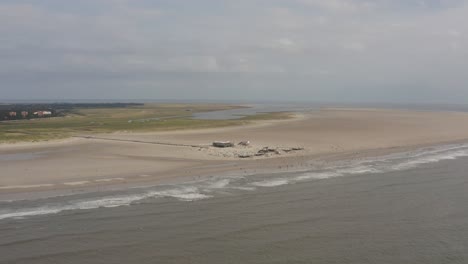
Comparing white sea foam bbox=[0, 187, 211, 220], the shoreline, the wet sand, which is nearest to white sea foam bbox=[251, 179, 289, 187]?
the wet sand

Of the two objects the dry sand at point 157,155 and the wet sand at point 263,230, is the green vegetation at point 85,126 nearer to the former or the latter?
the dry sand at point 157,155

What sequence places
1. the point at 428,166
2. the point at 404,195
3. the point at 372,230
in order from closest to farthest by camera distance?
the point at 372,230, the point at 404,195, the point at 428,166

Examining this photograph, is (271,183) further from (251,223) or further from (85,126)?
(85,126)

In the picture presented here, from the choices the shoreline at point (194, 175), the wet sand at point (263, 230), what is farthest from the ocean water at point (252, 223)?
Answer: the shoreline at point (194, 175)

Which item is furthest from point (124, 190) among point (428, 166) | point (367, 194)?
point (428, 166)

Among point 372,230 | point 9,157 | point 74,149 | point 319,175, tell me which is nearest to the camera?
point 372,230

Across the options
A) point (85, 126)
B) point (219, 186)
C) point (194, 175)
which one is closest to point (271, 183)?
point (219, 186)

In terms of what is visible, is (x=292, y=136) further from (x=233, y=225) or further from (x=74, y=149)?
(x=233, y=225)
